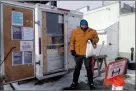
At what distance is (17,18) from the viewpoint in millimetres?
4844

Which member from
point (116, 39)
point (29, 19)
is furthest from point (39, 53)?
point (116, 39)

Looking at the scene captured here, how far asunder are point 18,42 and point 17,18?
59 centimetres

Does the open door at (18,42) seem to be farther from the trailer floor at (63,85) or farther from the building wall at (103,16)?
the building wall at (103,16)

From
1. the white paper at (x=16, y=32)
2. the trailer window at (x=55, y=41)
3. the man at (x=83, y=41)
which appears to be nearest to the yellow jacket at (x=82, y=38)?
the man at (x=83, y=41)

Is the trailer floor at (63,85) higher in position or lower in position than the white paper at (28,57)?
lower

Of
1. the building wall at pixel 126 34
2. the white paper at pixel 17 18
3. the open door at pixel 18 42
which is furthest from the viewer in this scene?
the building wall at pixel 126 34

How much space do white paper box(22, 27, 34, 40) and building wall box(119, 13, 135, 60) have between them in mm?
6840

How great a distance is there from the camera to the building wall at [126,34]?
10.5 meters

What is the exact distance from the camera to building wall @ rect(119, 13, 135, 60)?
10523 millimetres

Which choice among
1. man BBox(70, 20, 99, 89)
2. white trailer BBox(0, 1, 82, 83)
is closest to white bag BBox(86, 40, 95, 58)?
man BBox(70, 20, 99, 89)

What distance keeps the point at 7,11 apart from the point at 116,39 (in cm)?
815

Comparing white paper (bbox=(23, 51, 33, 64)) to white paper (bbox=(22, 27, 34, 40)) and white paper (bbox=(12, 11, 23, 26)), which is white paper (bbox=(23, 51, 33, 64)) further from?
white paper (bbox=(12, 11, 23, 26))

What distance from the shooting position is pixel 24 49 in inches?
200

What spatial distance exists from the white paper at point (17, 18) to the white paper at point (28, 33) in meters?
0.20
